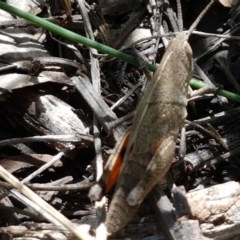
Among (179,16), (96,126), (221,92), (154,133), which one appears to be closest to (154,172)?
(154,133)

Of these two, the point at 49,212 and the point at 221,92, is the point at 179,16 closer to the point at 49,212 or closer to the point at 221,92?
the point at 221,92

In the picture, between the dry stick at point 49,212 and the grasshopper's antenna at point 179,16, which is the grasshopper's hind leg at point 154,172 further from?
the grasshopper's antenna at point 179,16

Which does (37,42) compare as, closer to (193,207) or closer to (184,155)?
(184,155)

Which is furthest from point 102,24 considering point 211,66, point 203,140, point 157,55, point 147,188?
point 147,188

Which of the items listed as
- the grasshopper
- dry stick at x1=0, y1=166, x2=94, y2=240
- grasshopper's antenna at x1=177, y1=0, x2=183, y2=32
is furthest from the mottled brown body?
grasshopper's antenna at x1=177, y1=0, x2=183, y2=32

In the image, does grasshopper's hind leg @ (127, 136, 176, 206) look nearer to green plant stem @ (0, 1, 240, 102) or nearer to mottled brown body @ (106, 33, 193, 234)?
mottled brown body @ (106, 33, 193, 234)
